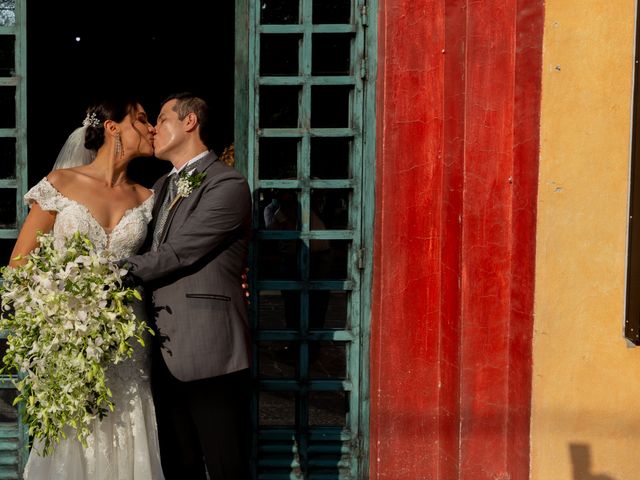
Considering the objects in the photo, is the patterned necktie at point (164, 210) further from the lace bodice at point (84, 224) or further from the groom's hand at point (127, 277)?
the groom's hand at point (127, 277)

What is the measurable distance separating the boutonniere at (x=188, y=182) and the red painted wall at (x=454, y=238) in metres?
1.06

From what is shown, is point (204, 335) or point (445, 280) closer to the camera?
point (204, 335)

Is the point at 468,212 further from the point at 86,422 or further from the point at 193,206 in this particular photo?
the point at 86,422

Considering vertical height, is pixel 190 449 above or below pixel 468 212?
below

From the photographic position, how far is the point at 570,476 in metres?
4.90

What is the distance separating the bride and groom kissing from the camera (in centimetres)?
439

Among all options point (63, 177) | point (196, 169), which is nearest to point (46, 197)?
point (63, 177)

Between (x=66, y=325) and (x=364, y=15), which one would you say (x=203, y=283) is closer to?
(x=66, y=325)

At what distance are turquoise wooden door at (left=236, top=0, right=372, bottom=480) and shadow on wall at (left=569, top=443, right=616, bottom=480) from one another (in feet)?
3.55

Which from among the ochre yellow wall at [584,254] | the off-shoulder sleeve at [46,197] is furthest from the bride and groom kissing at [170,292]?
A: the ochre yellow wall at [584,254]

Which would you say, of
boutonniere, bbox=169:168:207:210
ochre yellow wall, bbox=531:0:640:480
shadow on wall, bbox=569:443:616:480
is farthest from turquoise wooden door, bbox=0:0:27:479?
Answer: shadow on wall, bbox=569:443:616:480

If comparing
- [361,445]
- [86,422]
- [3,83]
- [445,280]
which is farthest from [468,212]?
[3,83]

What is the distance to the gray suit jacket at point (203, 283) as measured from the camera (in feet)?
14.3

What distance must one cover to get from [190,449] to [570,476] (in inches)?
73.3
